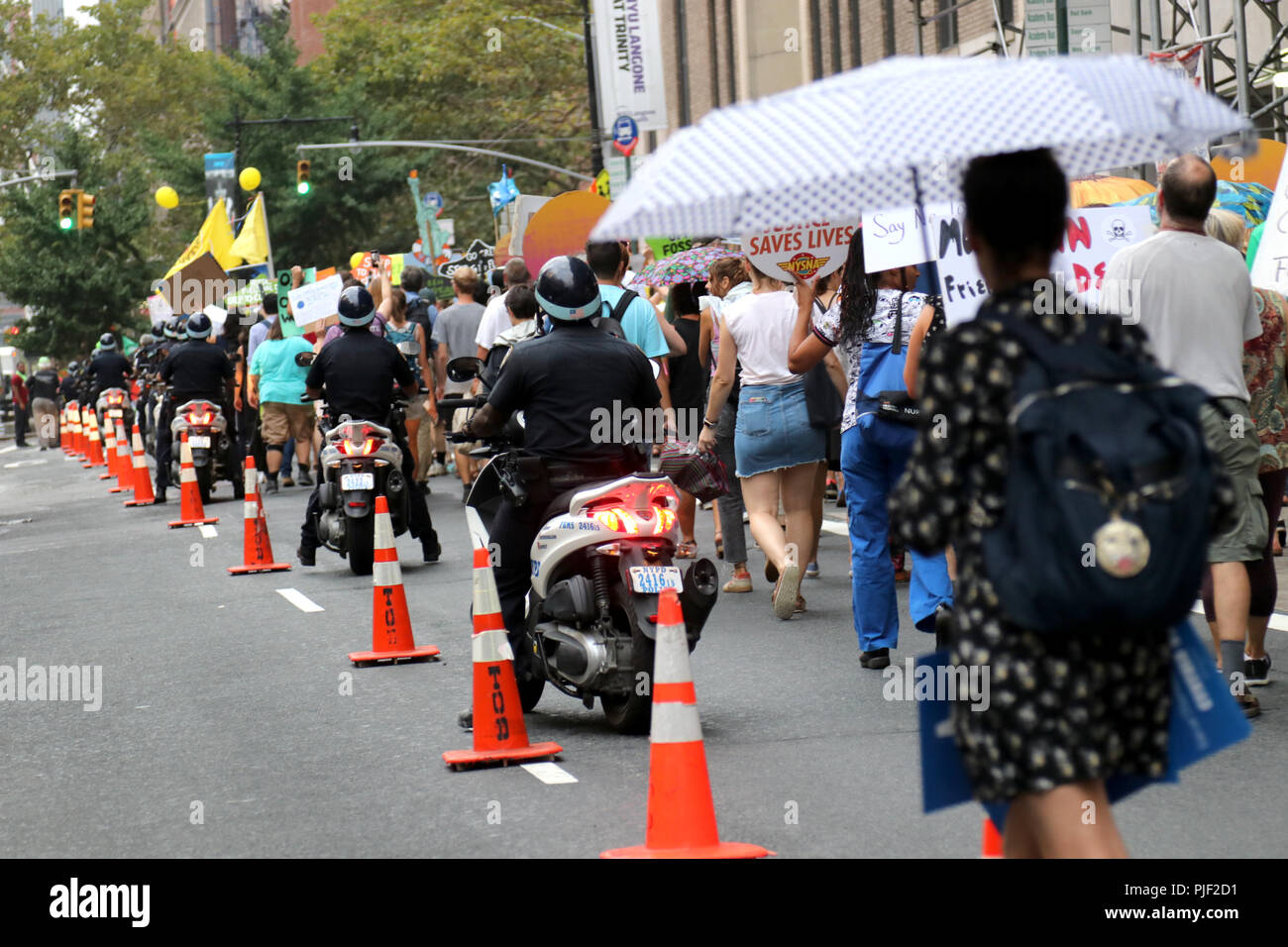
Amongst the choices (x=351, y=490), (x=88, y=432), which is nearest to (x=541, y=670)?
(x=351, y=490)

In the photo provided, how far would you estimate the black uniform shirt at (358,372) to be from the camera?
13.3 meters

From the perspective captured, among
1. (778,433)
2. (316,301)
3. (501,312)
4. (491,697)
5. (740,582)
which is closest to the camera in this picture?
(491,697)

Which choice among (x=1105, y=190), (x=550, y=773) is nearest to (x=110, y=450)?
(x=1105, y=190)

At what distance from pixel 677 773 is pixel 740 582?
637cm

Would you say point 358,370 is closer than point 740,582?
No

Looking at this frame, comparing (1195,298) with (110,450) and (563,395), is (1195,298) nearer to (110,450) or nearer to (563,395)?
(563,395)

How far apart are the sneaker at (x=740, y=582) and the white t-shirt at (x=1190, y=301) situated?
493cm

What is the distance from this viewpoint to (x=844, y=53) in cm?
3872

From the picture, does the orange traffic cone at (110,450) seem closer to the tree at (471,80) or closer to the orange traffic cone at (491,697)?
the tree at (471,80)

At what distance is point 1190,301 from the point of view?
7020mm

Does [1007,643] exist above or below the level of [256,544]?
above

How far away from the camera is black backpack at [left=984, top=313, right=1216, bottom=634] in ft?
11.6

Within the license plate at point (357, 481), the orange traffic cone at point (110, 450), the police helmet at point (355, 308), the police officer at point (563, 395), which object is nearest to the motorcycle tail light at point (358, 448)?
the license plate at point (357, 481)
